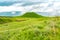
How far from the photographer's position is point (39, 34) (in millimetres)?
14891

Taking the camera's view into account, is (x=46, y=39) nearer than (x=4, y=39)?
Yes

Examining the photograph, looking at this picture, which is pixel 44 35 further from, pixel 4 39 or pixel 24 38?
pixel 4 39

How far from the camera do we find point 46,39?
46.9 feet

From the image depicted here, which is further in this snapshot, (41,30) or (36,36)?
(41,30)

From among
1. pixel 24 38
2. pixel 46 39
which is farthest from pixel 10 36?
pixel 46 39

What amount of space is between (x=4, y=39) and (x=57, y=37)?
3599 millimetres

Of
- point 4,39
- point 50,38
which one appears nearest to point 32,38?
point 50,38

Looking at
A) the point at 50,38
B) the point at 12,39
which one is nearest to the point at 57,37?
the point at 50,38

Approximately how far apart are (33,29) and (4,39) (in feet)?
6.99

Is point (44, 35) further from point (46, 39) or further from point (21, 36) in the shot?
point (21, 36)

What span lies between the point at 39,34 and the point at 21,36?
121 centimetres

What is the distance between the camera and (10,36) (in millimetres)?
15492

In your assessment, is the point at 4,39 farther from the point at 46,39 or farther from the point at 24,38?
the point at 46,39

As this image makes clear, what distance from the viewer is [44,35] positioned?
1474cm
